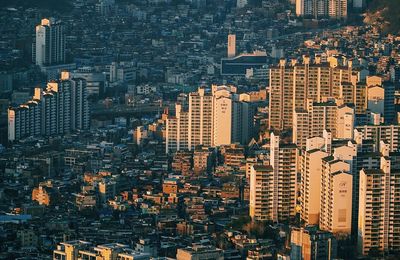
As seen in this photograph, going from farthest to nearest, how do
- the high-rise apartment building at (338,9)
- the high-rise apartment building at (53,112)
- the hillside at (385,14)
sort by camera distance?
the high-rise apartment building at (338,9)
the hillside at (385,14)
the high-rise apartment building at (53,112)

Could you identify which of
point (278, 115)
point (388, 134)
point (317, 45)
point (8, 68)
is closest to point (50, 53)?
point (8, 68)

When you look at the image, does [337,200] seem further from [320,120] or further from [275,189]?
[320,120]

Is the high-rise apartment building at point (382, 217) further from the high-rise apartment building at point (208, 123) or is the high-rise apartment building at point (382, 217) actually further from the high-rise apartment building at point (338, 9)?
the high-rise apartment building at point (338, 9)

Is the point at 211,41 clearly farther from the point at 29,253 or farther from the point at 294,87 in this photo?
the point at 29,253

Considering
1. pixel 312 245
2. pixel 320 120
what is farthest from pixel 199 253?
pixel 320 120

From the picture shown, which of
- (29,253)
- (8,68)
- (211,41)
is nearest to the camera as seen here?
(29,253)

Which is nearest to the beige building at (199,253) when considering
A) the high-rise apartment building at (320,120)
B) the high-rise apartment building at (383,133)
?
the high-rise apartment building at (383,133)
